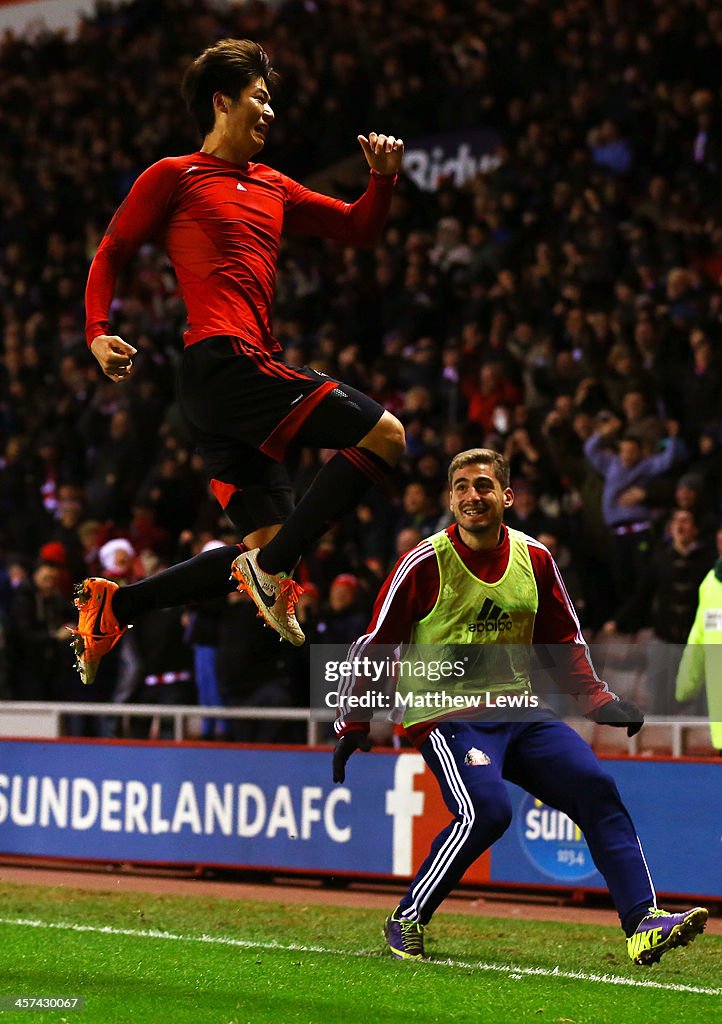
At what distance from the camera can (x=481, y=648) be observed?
6520mm

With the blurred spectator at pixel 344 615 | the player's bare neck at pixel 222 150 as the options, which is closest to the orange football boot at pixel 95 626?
the player's bare neck at pixel 222 150

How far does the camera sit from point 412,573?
6.58 meters

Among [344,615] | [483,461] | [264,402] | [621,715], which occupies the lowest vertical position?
[621,715]

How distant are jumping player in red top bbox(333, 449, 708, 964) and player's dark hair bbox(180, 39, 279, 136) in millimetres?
1909

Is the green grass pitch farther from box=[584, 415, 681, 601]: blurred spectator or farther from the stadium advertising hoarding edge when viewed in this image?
box=[584, 415, 681, 601]: blurred spectator

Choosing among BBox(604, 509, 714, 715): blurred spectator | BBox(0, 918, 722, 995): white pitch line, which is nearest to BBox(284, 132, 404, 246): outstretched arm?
BBox(0, 918, 722, 995): white pitch line

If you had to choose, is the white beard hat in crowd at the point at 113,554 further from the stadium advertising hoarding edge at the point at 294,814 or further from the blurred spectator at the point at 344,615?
the blurred spectator at the point at 344,615

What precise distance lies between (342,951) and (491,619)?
1.85 meters

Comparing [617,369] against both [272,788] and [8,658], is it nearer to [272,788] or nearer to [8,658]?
[272,788]

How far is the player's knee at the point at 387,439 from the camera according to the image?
5289mm

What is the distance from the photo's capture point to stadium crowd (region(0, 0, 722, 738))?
36.5ft

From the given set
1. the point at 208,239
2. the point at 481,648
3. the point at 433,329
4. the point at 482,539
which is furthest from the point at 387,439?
the point at 433,329

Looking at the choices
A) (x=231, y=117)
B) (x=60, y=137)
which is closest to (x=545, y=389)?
(x=231, y=117)

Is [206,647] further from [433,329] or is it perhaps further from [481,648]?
[481,648]
